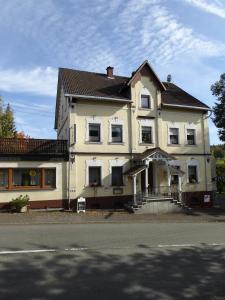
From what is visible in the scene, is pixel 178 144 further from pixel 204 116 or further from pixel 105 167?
pixel 105 167

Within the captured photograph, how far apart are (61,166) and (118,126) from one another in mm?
5413

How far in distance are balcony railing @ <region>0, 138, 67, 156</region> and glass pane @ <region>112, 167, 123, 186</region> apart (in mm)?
4072

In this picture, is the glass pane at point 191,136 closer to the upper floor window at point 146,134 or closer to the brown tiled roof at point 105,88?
the brown tiled roof at point 105,88

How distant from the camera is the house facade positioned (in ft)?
81.2

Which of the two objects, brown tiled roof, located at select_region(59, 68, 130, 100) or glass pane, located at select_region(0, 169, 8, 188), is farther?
brown tiled roof, located at select_region(59, 68, 130, 100)

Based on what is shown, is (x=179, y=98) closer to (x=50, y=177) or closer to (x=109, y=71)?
(x=109, y=71)

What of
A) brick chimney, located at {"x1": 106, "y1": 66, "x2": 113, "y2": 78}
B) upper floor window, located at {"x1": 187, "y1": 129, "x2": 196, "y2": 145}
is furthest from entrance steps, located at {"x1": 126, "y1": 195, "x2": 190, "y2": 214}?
brick chimney, located at {"x1": 106, "y1": 66, "x2": 113, "y2": 78}

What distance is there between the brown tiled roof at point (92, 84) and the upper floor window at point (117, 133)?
88.8 inches

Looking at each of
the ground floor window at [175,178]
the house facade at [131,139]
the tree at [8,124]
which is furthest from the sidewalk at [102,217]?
the tree at [8,124]

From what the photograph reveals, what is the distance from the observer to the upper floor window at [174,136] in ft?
91.9

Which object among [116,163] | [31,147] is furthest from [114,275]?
[116,163]

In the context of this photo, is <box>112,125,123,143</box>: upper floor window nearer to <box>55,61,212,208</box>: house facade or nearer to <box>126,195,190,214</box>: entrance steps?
<box>55,61,212,208</box>: house facade

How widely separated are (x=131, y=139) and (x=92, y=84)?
538cm

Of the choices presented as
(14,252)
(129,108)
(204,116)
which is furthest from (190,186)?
(14,252)
